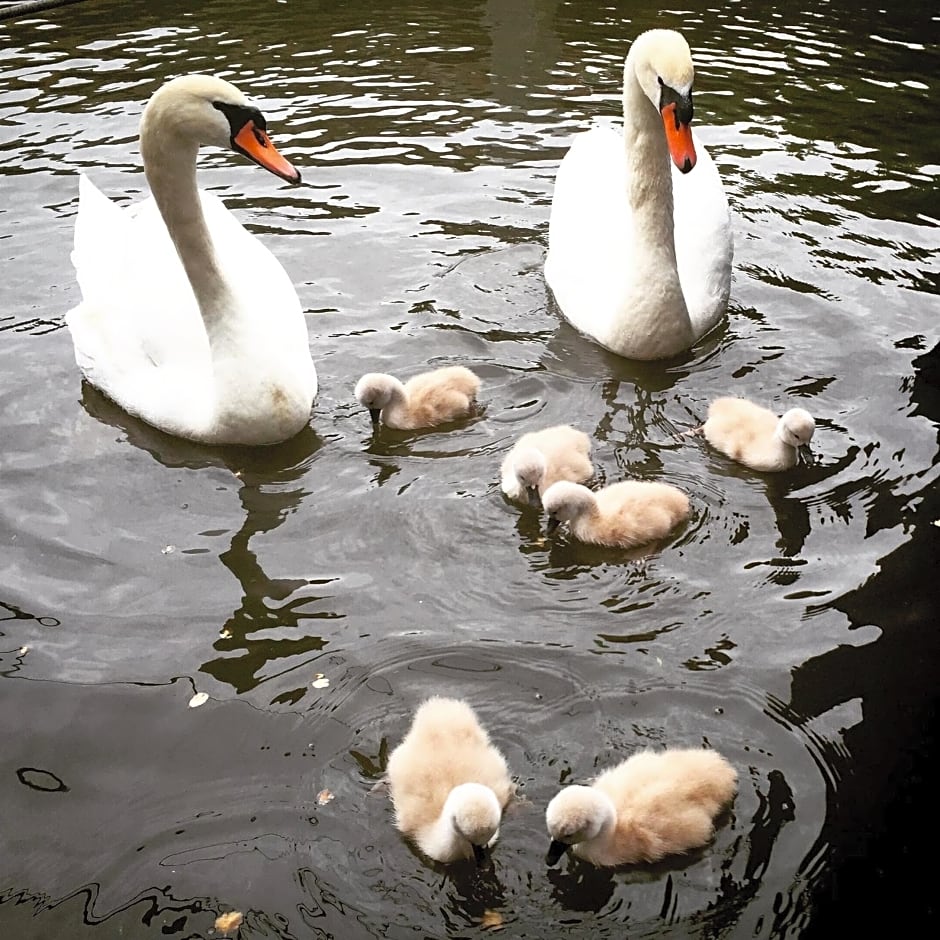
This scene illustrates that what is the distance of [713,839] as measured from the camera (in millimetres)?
3598

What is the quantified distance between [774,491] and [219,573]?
243cm

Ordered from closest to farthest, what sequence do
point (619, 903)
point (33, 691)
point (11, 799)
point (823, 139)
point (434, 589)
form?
point (619, 903), point (11, 799), point (33, 691), point (434, 589), point (823, 139)

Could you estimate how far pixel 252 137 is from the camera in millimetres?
5156

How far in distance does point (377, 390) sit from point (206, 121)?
1405mm

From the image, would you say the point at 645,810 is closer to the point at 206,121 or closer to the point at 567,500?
the point at 567,500

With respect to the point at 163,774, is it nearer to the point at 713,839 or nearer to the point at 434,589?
the point at 434,589

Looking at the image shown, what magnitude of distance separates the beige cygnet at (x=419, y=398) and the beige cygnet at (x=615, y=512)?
997 millimetres

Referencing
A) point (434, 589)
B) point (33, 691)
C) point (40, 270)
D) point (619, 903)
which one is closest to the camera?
point (619, 903)

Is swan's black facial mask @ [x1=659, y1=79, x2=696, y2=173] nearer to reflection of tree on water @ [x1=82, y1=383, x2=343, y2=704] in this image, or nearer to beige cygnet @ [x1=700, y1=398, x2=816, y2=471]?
beige cygnet @ [x1=700, y1=398, x2=816, y2=471]

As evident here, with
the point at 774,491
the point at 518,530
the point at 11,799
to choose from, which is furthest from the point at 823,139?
the point at 11,799

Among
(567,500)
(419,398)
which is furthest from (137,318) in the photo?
(567,500)

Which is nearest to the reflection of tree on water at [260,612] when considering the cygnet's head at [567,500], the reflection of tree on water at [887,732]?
the cygnet's head at [567,500]

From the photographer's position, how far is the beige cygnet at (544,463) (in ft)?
16.3

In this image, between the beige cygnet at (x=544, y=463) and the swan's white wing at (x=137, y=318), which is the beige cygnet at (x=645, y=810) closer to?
the beige cygnet at (x=544, y=463)
